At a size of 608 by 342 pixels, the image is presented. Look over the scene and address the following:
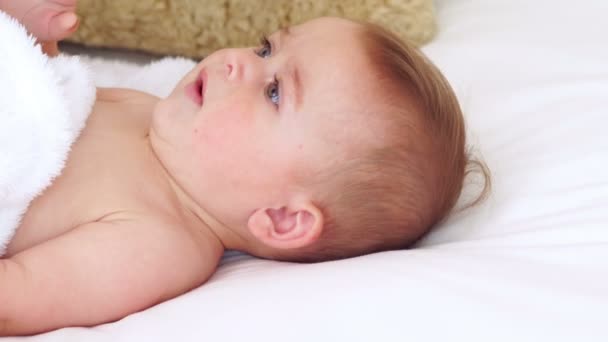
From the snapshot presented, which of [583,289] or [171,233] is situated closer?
[583,289]

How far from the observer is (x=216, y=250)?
106 centimetres

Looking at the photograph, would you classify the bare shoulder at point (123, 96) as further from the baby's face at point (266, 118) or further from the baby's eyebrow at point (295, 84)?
the baby's eyebrow at point (295, 84)

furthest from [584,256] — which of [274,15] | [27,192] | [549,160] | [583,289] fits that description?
[274,15]

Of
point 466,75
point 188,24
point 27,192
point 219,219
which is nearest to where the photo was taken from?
point 27,192

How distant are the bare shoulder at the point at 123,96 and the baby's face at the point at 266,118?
0.14 meters

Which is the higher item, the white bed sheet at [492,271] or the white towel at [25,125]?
the white towel at [25,125]

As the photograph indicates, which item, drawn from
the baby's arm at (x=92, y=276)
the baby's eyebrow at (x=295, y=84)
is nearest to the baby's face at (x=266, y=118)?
the baby's eyebrow at (x=295, y=84)

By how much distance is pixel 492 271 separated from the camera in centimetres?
88

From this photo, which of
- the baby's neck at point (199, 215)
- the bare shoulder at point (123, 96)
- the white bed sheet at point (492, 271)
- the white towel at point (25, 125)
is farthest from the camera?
the bare shoulder at point (123, 96)

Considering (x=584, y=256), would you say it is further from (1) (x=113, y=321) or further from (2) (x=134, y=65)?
(2) (x=134, y=65)

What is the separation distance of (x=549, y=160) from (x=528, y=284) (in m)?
0.30

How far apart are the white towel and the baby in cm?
3

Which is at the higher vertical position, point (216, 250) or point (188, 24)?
point (188, 24)

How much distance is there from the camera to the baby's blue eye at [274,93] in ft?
3.42
